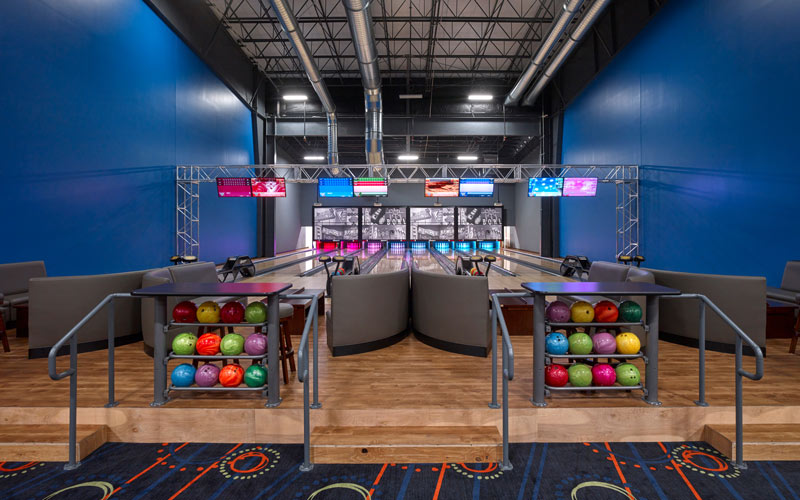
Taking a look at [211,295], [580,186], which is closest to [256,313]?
[211,295]

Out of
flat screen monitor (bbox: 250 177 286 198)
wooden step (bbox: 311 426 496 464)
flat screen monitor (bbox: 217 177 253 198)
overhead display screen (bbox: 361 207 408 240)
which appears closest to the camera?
wooden step (bbox: 311 426 496 464)

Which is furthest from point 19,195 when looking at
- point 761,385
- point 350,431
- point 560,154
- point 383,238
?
point 383,238

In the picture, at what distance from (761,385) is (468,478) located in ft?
8.49

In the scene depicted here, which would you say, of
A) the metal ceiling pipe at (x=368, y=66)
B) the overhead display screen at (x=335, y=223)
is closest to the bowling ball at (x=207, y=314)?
the metal ceiling pipe at (x=368, y=66)

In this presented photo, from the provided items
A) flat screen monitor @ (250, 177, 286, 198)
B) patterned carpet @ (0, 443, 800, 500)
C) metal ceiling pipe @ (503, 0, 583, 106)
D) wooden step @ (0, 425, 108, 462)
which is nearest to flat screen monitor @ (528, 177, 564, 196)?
metal ceiling pipe @ (503, 0, 583, 106)

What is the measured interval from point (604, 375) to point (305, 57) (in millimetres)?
9314

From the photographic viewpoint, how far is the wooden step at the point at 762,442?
2379mm

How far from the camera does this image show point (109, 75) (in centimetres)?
715

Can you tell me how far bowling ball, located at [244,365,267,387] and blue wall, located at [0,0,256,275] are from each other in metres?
4.97

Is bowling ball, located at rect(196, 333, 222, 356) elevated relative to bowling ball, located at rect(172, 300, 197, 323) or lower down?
lower down

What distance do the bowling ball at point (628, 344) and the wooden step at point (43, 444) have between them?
367 centimetres

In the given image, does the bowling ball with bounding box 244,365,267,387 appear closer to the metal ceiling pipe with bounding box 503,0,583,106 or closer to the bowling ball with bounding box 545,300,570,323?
the bowling ball with bounding box 545,300,570,323

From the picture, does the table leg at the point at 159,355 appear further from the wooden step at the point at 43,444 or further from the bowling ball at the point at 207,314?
the wooden step at the point at 43,444

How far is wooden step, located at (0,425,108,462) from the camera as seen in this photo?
239 cm
